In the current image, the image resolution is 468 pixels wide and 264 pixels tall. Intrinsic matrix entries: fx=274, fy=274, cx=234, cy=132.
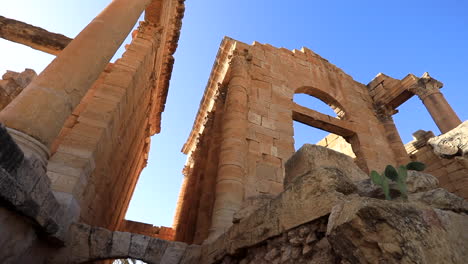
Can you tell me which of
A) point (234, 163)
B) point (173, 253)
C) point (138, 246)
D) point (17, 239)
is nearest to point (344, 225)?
point (17, 239)

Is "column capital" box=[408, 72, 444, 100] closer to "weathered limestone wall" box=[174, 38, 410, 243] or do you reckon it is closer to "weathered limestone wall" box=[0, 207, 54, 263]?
"weathered limestone wall" box=[174, 38, 410, 243]

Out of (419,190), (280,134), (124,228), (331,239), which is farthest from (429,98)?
(124,228)

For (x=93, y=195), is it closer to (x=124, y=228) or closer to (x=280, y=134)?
(x=280, y=134)

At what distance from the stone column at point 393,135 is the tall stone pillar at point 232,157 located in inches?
243

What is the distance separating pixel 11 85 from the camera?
1061cm

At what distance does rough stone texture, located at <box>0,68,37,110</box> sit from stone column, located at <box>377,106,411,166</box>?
47.2ft

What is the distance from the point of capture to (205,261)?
437 cm

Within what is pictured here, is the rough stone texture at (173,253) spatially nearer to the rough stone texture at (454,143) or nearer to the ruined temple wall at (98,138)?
the ruined temple wall at (98,138)

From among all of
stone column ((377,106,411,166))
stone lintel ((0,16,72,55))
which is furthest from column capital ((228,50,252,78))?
stone column ((377,106,411,166))

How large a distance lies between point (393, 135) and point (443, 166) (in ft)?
8.74

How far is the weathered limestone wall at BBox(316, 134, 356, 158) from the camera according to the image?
40.5ft

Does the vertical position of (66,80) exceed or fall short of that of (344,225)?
it exceeds it

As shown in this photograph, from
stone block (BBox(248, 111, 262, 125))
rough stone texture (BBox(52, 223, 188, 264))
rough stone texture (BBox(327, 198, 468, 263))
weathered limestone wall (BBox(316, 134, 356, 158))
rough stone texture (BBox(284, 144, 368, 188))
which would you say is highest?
weathered limestone wall (BBox(316, 134, 356, 158))

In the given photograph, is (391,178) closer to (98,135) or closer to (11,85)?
(98,135)
